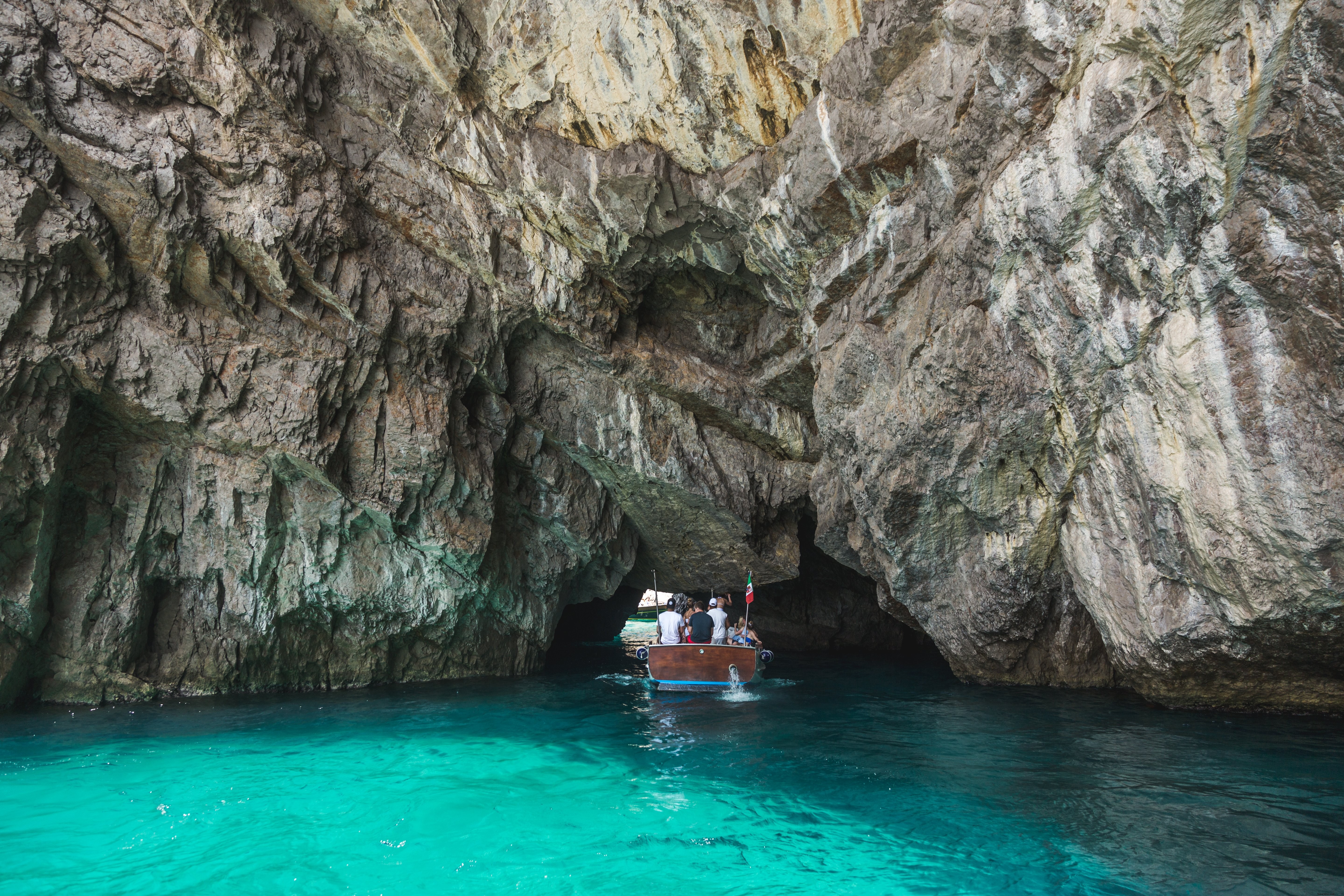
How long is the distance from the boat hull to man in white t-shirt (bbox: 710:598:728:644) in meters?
0.64

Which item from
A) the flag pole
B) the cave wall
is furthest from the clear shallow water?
the cave wall

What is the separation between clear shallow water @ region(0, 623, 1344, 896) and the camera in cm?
545

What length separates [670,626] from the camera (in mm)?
14398

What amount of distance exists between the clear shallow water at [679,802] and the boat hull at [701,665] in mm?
1765

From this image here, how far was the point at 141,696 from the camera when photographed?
41.1 ft

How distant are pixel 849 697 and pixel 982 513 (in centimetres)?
398

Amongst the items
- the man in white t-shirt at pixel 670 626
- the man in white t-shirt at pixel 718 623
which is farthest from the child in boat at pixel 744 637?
the man in white t-shirt at pixel 670 626

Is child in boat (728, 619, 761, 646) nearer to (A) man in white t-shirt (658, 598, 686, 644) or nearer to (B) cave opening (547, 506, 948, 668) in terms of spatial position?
(A) man in white t-shirt (658, 598, 686, 644)

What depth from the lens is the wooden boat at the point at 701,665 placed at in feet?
44.6

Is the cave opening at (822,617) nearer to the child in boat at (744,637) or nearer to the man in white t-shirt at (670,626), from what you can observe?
the child in boat at (744,637)

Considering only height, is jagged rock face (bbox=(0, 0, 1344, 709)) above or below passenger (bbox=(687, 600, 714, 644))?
above

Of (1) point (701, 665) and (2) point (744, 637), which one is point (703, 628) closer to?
(1) point (701, 665)

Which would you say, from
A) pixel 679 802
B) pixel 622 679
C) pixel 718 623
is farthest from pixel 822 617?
pixel 679 802

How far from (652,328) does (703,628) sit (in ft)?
20.1
